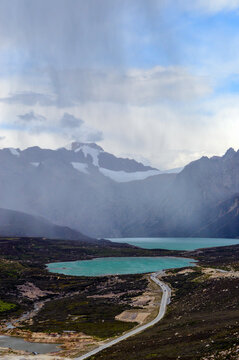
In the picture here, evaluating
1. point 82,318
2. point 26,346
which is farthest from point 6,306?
point 26,346

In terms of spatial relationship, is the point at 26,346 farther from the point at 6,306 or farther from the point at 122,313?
the point at 6,306

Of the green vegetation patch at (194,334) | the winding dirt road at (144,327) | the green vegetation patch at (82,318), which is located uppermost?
the green vegetation patch at (194,334)

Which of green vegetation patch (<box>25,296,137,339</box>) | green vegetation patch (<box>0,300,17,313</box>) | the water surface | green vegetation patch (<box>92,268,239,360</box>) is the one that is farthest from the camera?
green vegetation patch (<box>0,300,17,313</box>)

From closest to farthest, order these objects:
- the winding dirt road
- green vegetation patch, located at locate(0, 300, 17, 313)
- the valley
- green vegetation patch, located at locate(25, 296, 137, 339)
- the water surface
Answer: the valley < the winding dirt road < the water surface < green vegetation patch, located at locate(25, 296, 137, 339) < green vegetation patch, located at locate(0, 300, 17, 313)

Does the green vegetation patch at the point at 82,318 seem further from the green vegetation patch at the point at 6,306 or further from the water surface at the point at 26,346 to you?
the green vegetation patch at the point at 6,306

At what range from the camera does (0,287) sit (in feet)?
513

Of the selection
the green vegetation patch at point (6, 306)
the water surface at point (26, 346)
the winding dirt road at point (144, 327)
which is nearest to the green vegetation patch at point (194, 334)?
the winding dirt road at point (144, 327)

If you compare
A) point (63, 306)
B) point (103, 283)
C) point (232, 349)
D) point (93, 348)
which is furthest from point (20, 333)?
point (103, 283)

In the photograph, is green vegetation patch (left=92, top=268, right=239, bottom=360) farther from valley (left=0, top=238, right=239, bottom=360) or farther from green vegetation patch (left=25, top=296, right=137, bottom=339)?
green vegetation patch (left=25, top=296, right=137, bottom=339)

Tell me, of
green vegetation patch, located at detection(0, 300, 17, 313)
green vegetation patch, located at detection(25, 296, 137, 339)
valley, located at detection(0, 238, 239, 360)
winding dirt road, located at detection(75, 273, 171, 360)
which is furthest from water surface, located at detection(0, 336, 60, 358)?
green vegetation patch, located at detection(0, 300, 17, 313)

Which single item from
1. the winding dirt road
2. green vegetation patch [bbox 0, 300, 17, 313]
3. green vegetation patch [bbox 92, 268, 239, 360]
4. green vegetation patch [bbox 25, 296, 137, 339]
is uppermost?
green vegetation patch [bbox 92, 268, 239, 360]

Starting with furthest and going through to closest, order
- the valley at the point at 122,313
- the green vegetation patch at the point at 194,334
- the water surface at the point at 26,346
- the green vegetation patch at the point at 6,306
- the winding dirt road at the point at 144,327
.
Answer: the green vegetation patch at the point at 6,306 < the water surface at the point at 26,346 < the winding dirt road at the point at 144,327 < the valley at the point at 122,313 < the green vegetation patch at the point at 194,334

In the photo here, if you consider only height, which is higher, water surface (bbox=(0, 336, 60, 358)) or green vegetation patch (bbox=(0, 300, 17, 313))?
water surface (bbox=(0, 336, 60, 358))

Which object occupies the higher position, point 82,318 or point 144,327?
point 144,327
